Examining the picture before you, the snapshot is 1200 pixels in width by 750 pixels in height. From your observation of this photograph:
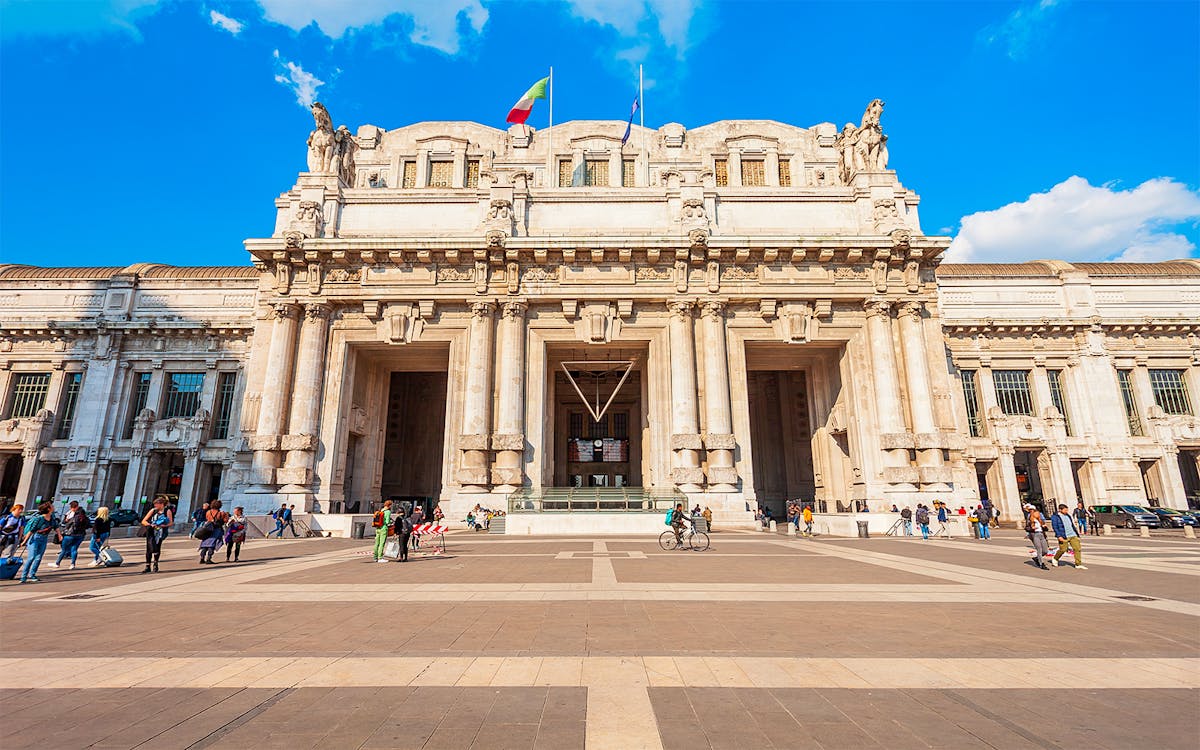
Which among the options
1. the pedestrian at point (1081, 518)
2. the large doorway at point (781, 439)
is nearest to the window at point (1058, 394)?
the pedestrian at point (1081, 518)

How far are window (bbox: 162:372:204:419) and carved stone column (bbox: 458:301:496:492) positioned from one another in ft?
79.7

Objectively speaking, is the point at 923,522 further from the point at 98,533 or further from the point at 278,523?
the point at 278,523

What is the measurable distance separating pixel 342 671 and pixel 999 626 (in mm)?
7179

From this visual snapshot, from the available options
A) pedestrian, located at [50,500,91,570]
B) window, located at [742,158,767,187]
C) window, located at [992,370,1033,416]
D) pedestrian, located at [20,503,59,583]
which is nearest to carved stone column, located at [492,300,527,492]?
pedestrian, located at [50,500,91,570]

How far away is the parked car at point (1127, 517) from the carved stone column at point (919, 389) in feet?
41.0

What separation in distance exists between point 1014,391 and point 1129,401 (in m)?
7.75

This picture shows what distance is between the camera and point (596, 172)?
4006 centimetres

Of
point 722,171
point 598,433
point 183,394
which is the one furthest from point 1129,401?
point 183,394

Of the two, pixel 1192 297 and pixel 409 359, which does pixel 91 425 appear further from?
pixel 1192 297

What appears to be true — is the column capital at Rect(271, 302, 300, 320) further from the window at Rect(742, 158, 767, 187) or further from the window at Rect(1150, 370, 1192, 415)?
the window at Rect(1150, 370, 1192, 415)

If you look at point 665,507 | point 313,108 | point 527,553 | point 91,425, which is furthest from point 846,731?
point 91,425

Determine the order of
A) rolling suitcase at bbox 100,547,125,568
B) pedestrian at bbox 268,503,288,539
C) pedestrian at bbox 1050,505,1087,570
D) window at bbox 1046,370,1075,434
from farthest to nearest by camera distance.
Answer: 1. window at bbox 1046,370,1075,434
2. pedestrian at bbox 268,503,288,539
3. rolling suitcase at bbox 100,547,125,568
4. pedestrian at bbox 1050,505,1087,570

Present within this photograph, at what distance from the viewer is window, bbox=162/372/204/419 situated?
1510 inches

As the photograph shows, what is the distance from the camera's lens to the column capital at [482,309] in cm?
2820
